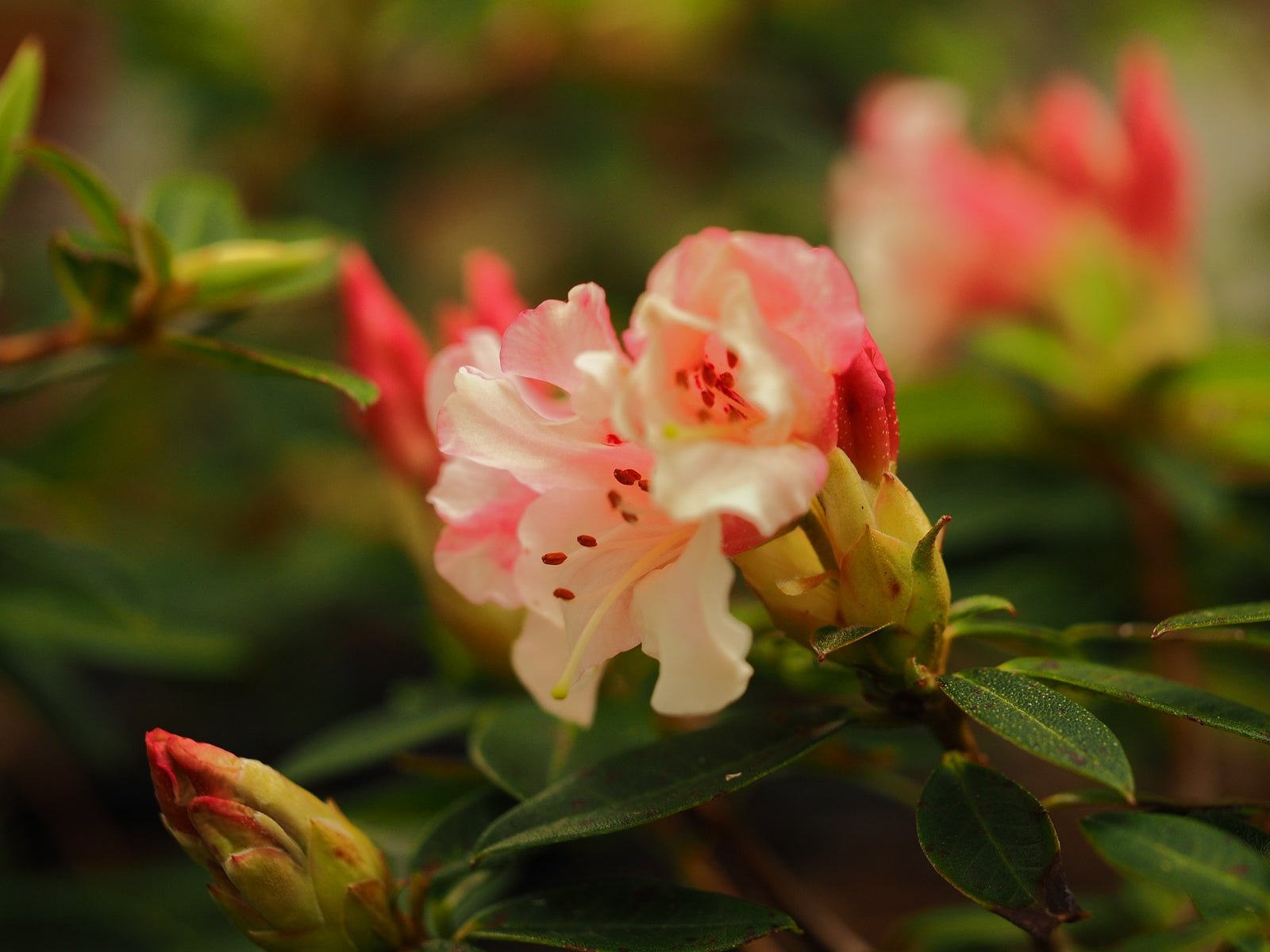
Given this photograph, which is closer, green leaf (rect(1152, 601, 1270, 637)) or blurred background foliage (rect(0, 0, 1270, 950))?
green leaf (rect(1152, 601, 1270, 637))

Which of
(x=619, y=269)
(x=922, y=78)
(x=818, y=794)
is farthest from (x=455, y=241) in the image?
(x=818, y=794)

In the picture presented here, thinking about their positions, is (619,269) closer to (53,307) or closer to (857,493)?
(53,307)

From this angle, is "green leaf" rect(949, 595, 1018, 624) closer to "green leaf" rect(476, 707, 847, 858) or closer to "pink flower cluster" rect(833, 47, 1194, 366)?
"green leaf" rect(476, 707, 847, 858)

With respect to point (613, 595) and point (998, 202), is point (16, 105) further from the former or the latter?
point (998, 202)

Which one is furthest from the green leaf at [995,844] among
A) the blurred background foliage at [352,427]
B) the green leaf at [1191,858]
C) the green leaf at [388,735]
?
the blurred background foliage at [352,427]

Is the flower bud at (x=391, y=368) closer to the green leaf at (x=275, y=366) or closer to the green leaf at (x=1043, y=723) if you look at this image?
the green leaf at (x=275, y=366)

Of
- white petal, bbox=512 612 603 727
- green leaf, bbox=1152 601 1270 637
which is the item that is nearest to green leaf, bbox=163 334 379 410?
white petal, bbox=512 612 603 727

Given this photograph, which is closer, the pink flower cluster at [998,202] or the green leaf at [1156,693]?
the green leaf at [1156,693]
